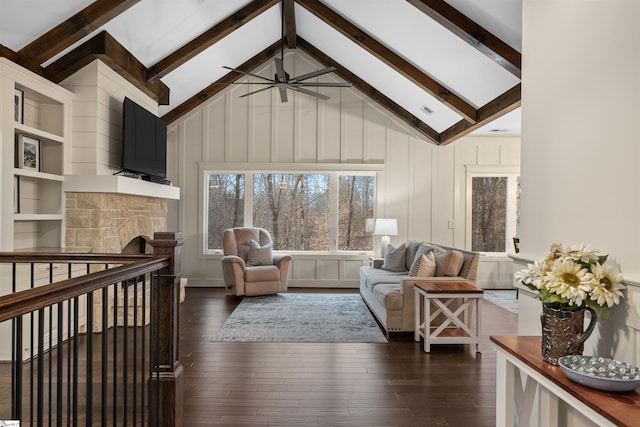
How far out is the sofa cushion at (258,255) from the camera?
656cm

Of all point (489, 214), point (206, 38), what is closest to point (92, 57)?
point (206, 38)

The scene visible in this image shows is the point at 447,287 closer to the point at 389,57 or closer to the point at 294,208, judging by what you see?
the point at 389,57

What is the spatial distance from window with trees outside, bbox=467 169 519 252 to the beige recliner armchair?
3.56 meters

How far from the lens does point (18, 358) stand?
103 cm

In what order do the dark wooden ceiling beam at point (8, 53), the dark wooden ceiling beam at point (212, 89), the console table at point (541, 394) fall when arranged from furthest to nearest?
1. the dark wooden ceiling beam at point (212, 89)
2. the dark wooden ceiling beam at point (8, 53)
3. the console table at point (541, 394)

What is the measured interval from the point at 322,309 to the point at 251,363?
2138 mm

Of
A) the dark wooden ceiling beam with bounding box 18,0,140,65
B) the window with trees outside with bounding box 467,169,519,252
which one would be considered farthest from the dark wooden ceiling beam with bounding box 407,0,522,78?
the window with trees outside with bounding box 467,169,519,252

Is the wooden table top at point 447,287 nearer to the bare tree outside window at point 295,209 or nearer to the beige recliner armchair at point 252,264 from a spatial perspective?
the beige recliner armchair at point 252,264

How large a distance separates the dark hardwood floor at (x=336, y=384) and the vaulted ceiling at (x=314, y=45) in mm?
3035

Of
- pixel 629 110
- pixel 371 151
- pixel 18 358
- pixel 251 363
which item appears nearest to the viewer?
pixel 18 358

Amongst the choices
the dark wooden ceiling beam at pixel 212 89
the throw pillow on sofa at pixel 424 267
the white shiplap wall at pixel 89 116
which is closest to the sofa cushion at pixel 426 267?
the throw pillow on sofa at pixel 424 267

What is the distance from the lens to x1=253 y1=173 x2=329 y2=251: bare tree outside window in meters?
7.55

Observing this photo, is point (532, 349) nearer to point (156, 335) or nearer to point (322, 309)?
point (156, 335)

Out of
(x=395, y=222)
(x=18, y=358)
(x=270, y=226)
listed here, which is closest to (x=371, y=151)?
(x=395, y=222)
